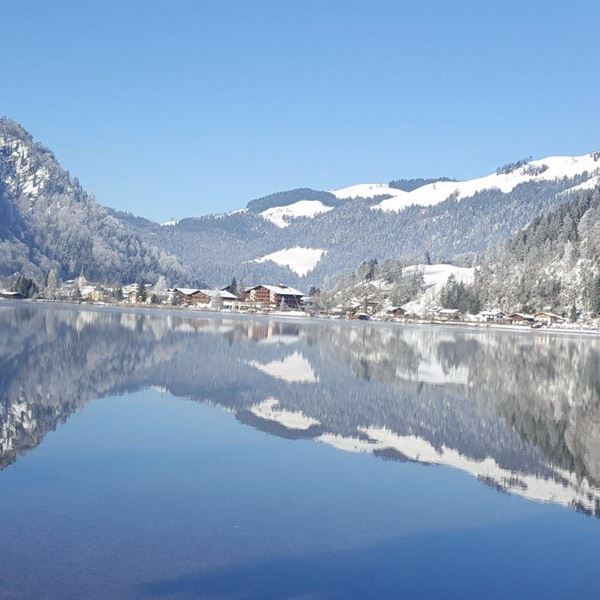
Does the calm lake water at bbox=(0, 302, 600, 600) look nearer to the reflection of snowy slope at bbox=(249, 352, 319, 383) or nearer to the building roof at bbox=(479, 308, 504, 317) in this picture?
the reflection of snowy slope at bbox=(249, 352, 319, 383)

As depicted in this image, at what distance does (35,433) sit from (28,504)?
22.2 ft

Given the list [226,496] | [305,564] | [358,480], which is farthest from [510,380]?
[305,564]

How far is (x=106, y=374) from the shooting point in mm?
34750

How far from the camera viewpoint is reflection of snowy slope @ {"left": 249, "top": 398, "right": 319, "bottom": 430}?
25469 mm

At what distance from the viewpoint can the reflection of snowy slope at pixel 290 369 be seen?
1494 inches

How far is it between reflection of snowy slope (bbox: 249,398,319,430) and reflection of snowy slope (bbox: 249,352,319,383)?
317 inches

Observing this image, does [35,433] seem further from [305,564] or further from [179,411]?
[305,564]

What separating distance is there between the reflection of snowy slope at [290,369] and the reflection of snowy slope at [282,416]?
806 centimetres

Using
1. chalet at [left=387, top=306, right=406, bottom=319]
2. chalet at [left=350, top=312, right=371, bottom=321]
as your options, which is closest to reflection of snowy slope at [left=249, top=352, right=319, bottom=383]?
chalet at [left=350, top=312, right=371, bottom=321]

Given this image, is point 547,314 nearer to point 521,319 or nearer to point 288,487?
point 521,319

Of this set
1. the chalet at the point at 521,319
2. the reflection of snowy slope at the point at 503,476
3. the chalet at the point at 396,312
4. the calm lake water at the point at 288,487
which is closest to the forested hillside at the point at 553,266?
the chalet at the point at 521,319

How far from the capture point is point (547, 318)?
144 metres

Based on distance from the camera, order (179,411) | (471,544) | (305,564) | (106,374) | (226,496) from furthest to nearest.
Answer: (106,374)
(179,411)
(226,496)
(471,544)
(305,564)

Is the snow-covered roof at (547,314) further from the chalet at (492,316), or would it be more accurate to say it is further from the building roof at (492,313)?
the building roof at (492,313)
